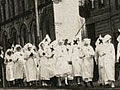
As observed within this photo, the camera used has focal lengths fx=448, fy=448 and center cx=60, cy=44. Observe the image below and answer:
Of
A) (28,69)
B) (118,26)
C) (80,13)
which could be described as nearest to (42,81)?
(28,69)

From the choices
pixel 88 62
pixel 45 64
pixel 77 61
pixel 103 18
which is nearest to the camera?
pixel 88 62

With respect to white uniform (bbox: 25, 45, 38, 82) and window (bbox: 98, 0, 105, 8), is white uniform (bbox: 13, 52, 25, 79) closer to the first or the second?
white uniform (bbox: 25, 45, 38, 82)

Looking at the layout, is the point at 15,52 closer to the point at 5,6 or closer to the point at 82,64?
the point at 82,64

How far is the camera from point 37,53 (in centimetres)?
1919

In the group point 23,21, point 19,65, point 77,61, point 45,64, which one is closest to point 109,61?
point 77,61

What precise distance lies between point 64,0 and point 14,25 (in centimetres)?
1094

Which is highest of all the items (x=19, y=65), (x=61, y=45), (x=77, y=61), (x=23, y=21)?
(x=23, y=21)

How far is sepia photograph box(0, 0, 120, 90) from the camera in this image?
16219 mm

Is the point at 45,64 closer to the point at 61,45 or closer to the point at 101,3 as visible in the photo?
the point at 61,45

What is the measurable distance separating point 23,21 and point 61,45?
21.2 meters

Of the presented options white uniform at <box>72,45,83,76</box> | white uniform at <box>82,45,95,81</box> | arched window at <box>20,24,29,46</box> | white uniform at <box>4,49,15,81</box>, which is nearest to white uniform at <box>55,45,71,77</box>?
white uniform at <box>72,45,83,76</box>

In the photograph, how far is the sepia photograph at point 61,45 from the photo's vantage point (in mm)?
16219

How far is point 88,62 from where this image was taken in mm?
16750

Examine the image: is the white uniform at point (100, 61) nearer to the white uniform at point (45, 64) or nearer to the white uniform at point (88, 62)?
the white uniform at point (88, 62)
